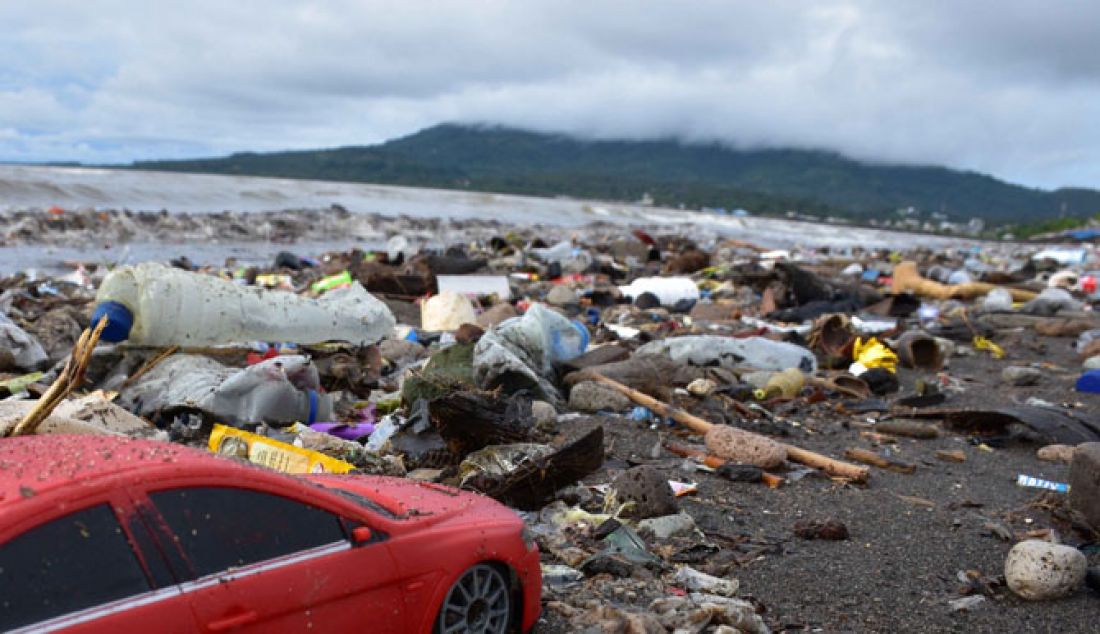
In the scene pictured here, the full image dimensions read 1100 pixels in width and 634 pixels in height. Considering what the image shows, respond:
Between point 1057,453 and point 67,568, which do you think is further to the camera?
point 1057,453

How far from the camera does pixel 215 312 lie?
26.7ft

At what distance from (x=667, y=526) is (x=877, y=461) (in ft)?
7.56

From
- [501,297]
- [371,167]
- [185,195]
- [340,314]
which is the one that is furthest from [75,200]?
[371,167]

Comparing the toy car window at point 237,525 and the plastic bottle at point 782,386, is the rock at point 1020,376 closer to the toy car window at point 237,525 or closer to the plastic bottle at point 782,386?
the plastic bottle at point 782,386

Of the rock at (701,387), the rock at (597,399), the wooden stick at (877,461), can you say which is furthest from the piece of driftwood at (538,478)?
the rock at (701,387)

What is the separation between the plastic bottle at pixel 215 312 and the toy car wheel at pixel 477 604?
476 cm

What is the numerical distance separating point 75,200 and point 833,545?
1489 inches

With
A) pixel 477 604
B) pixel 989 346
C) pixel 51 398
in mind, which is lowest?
pixel 989 346

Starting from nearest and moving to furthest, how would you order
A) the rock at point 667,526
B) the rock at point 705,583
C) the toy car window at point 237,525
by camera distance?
the toy car window at point 237,525 → the rock at point 705,583 → the rock at point 667,526

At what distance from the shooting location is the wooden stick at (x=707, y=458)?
18.6 ft

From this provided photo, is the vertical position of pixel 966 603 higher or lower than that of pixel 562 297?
lower

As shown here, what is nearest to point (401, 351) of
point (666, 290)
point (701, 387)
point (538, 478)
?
point (701, 387)

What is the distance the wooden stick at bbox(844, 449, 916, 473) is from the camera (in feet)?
20.4

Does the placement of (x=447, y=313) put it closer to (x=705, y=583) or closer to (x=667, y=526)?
(x=667, y=526)
